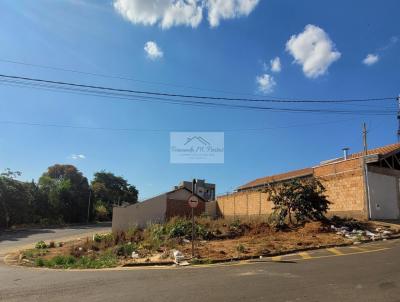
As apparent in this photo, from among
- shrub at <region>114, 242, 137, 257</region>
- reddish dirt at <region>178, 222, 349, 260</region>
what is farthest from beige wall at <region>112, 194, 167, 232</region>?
shrub at <region>114, 242, 137, 257</region>

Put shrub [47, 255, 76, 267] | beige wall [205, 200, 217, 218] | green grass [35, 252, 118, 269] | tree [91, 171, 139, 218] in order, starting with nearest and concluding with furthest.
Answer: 1. green grass [35, 252, 118, 269]
2. shrub [47, 255, 76, 267]
3. beige wall [205, 200, 217, 218]
4. tree [91, 171, 139, 218]

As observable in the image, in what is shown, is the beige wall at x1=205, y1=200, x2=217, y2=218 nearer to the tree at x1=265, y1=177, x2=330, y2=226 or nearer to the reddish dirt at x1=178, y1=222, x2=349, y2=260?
the tree at x1=265, y1=177, x2=330, y2=226

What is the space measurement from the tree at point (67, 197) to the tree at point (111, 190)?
9772 mm

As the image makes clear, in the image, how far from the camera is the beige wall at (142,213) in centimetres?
3653

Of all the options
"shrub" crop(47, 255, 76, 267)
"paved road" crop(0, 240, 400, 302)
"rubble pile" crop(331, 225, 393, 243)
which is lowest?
"shrub" crop(47, 255, 76, 267)

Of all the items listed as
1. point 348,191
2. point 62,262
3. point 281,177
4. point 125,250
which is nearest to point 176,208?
point 281,177

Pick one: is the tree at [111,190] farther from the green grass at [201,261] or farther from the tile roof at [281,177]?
the green grass at [201,261]

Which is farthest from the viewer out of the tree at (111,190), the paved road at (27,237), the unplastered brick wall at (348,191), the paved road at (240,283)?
the tree at (111,190)

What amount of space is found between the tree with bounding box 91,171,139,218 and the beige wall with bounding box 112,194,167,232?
44234mm

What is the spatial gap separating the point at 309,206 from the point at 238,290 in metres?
14.5

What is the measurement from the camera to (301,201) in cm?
2203

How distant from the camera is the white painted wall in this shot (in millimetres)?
23203

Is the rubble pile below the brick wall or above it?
below

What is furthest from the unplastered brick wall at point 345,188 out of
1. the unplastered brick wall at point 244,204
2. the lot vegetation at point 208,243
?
the unplastered brick wall at point 244,204
